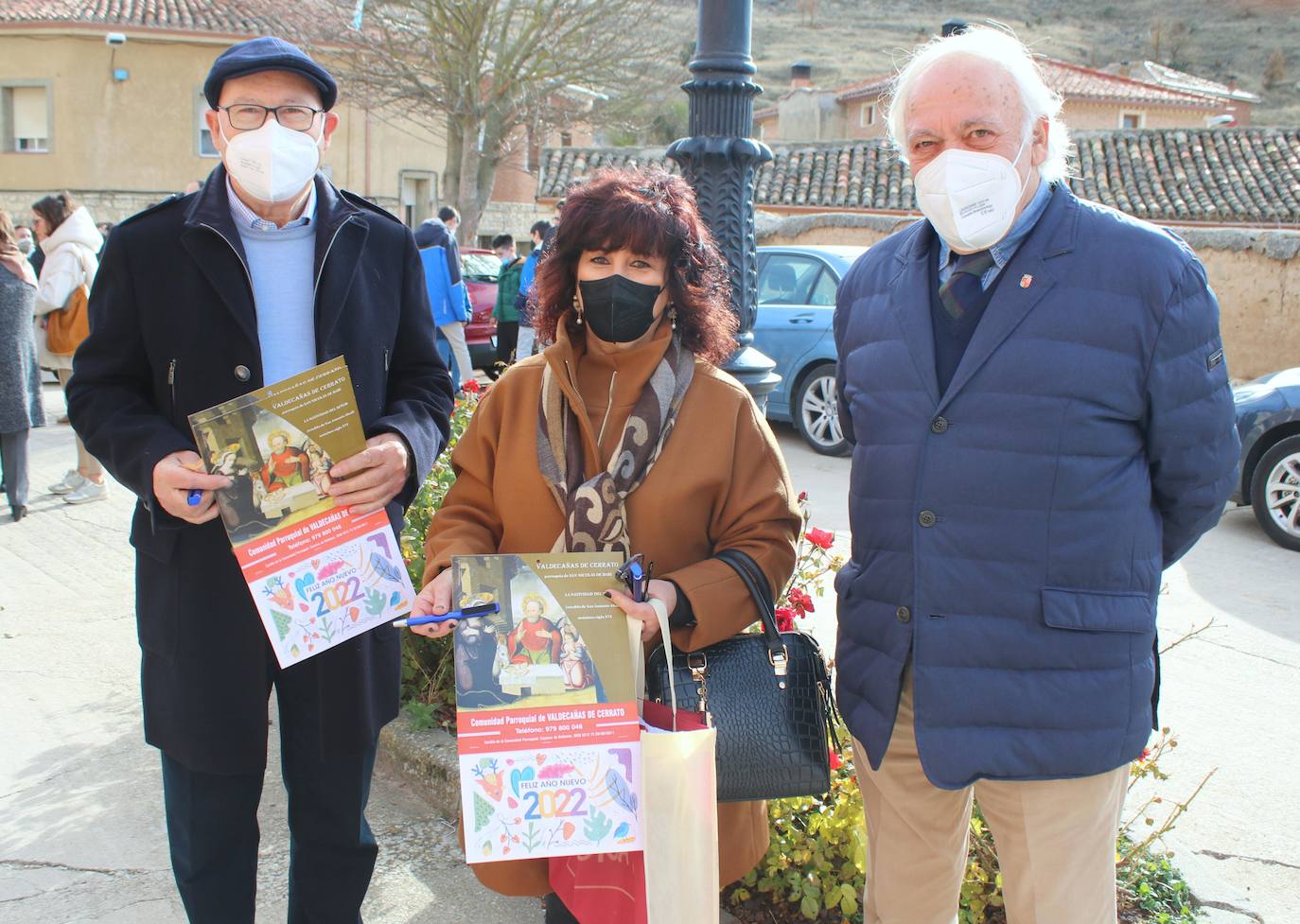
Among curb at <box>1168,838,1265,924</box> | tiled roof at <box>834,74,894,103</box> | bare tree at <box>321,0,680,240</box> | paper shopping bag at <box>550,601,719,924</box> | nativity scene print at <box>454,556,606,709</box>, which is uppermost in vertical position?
tiled roof at <box>834,74,894,103</box>

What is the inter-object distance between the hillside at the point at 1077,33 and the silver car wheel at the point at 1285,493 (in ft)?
198

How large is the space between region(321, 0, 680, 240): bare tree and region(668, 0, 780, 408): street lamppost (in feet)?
82.3

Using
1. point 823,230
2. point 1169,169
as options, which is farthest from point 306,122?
point 1169,169

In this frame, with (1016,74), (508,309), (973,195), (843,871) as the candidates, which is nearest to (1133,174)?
(508,309)

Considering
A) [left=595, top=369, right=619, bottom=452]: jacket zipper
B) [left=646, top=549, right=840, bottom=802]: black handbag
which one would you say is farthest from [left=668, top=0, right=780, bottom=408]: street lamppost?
[left=646, top=549, right=840, bottom=802]: black handbag

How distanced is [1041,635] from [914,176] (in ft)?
2.91

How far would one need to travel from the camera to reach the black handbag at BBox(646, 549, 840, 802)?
2150 millimetres

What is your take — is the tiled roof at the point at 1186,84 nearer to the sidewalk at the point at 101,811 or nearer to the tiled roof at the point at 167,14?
the tiled roof at the point at 167,14

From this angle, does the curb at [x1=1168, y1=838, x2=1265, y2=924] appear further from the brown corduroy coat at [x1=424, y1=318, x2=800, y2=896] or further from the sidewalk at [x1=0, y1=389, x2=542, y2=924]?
the sidewalk at [x1=0, y1=389, x2=542, y2=924]

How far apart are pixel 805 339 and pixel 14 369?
Result: 251 inches

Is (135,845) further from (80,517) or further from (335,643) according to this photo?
(80,517)

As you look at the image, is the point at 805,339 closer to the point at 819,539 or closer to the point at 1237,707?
the point at 1237,707

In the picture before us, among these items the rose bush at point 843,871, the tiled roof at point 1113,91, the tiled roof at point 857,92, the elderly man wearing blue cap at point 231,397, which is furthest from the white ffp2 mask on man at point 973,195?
the tiled roof at point 857,92

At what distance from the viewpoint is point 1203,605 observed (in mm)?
6328
